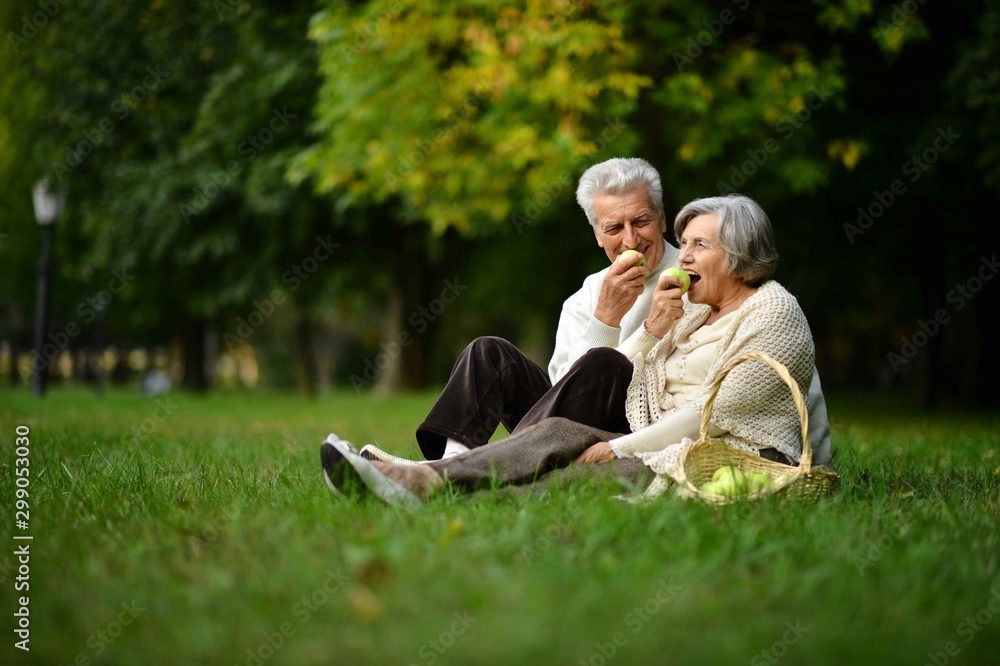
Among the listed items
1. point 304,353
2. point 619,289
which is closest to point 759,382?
point 619,289

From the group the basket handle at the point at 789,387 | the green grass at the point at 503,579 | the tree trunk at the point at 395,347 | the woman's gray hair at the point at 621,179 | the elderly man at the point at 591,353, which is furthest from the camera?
the tree trunk at the point at 395,347

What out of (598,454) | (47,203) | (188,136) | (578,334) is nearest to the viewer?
(598,454)

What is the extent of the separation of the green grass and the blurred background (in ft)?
22.3

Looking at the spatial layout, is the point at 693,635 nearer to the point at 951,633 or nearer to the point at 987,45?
the point at 951,633

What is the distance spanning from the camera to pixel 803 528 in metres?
3.31

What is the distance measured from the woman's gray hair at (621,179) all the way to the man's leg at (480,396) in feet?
3.02

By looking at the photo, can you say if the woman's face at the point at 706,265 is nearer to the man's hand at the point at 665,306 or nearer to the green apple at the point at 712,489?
the man's hand at the point at 665,306

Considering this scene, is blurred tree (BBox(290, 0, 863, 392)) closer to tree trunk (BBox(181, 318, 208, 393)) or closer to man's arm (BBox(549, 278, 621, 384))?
man's arm (BBox(549, 278, 621, 384))

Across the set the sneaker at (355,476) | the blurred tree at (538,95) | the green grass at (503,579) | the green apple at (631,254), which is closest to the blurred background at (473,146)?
the blurred tree at (538,95)

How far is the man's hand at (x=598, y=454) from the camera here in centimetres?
405

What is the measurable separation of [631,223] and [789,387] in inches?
53.0

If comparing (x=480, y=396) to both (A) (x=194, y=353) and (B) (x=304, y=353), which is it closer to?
(B) (x=304, y=353)

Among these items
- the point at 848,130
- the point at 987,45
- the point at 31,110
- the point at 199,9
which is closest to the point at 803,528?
the point at 987,45

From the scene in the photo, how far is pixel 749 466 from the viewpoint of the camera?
3.88m
